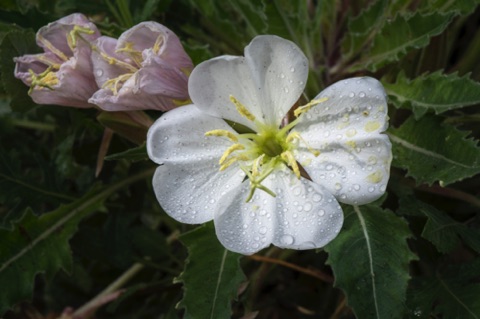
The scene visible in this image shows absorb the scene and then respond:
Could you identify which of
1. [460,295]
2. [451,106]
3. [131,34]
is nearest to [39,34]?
[131,34]

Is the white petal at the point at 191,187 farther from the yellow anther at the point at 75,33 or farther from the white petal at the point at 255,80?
the yellow anther at the point at 75,33

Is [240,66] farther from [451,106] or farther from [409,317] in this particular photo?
[409,317]

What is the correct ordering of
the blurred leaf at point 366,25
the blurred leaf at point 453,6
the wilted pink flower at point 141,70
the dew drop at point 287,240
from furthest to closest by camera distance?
the blurred leaf at point 366,25 → the blurred leaf at point 453,6 → the wilted pink flower at point 141,70 → the dew drop at point 287,240

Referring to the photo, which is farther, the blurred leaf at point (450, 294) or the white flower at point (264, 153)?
the blurred leaf at point (450, 294)

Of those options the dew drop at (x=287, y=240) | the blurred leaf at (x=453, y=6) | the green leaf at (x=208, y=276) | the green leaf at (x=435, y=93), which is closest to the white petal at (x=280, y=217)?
the dew drop at (x=287, y=240)

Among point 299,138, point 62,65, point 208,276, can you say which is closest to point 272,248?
point 208,276
